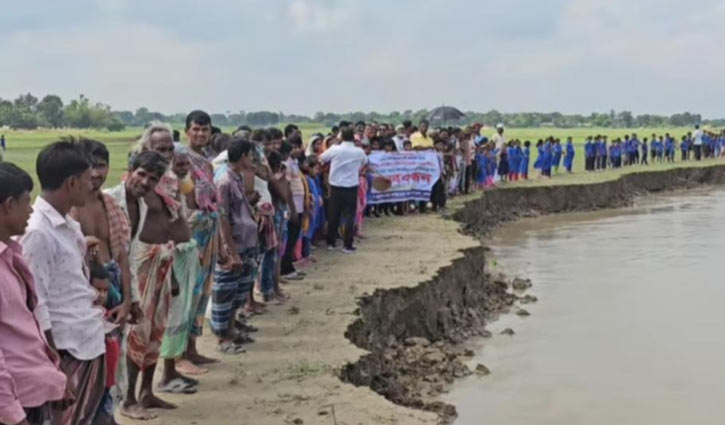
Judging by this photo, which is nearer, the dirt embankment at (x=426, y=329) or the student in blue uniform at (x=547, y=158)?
the dirt embankment at (x=426, y=329)

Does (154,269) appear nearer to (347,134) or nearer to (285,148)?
(285,148)

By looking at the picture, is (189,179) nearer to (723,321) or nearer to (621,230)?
(723,321)

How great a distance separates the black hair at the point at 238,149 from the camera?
21.1 ft

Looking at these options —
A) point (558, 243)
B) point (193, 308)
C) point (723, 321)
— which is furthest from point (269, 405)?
point (558, 243)

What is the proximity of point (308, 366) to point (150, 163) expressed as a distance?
2010mm

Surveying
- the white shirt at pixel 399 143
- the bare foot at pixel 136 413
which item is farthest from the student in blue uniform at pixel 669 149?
the bare foot at pixel 136 413

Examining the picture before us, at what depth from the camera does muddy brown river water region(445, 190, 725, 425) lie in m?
6.80

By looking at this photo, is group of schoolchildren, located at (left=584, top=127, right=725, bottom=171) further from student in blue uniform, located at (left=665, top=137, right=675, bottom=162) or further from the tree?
the tree

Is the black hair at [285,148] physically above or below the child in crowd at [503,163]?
above

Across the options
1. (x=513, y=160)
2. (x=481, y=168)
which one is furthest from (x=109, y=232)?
(x=513, y=160)

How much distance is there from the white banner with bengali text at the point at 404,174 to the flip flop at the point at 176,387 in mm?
8992

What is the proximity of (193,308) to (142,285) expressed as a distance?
30.0 inches

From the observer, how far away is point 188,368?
5.81 m

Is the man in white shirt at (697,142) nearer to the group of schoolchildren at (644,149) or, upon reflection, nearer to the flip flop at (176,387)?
the group of schoolchildren at (644,149)
